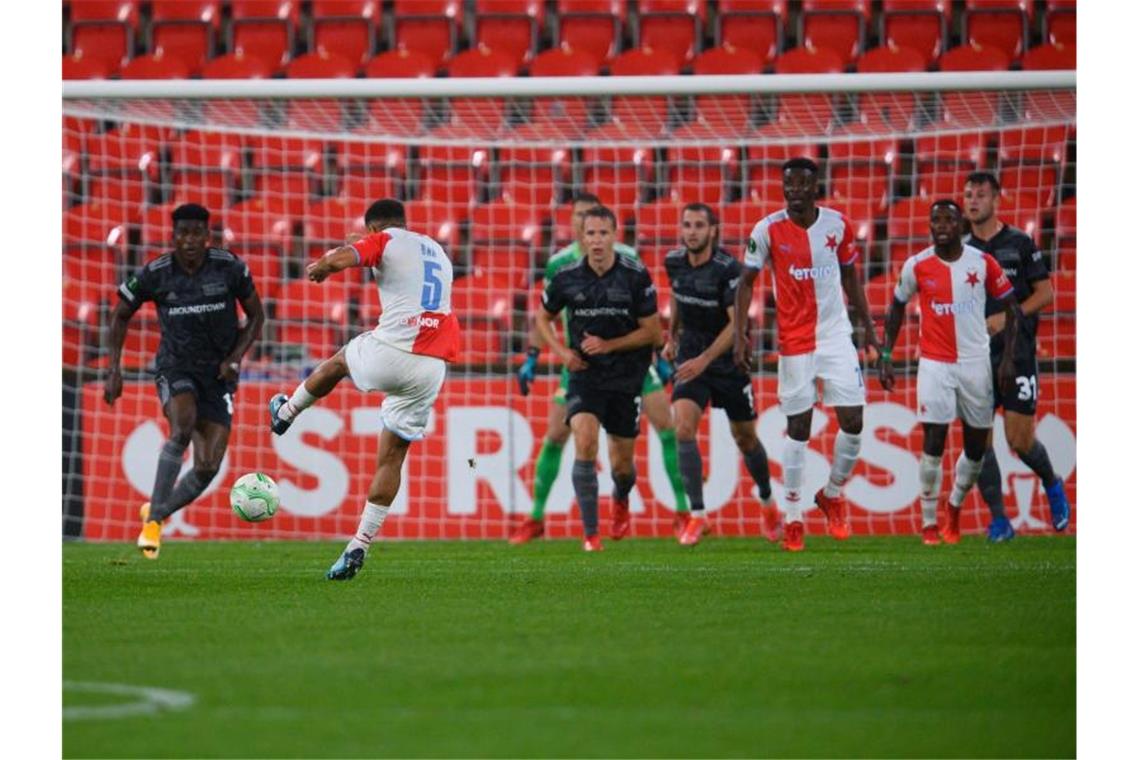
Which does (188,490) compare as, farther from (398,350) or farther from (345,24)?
(345,24)

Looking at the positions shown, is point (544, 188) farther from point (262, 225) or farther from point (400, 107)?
point (262, 225)

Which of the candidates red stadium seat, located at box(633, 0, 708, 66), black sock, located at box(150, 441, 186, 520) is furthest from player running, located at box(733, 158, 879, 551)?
red stadium seat, located at box(633, 0, 708, 66)

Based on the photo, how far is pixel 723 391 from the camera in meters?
10.6

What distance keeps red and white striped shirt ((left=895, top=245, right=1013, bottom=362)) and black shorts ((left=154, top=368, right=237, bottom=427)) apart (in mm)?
4007

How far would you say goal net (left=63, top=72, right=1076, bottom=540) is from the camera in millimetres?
11711

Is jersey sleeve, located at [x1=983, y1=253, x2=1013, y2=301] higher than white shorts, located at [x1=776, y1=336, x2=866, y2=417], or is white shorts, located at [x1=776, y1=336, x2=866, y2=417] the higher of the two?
jersey sleeve, located at [x1=983, y1=253, x2=1013, y2=301]

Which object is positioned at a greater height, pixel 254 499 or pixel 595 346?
pixel 595 346

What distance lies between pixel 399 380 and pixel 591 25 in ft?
26.4

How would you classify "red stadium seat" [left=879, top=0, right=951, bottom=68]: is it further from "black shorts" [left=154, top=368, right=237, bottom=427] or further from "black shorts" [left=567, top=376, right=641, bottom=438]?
"black shorts" [left=154, top=368, right=237, bottom=427]

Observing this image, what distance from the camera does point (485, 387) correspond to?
39.5 feet

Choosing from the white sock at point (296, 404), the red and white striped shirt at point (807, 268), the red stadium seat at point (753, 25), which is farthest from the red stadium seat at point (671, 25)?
the white sock at point (296, 404)

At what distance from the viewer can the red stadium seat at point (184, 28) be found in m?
15.1

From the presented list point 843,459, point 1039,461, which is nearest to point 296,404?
point 843,459

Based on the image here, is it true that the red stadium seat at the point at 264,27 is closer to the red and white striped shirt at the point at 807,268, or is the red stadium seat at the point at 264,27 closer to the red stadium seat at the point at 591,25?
the red stadium seat at the point at 591,25
